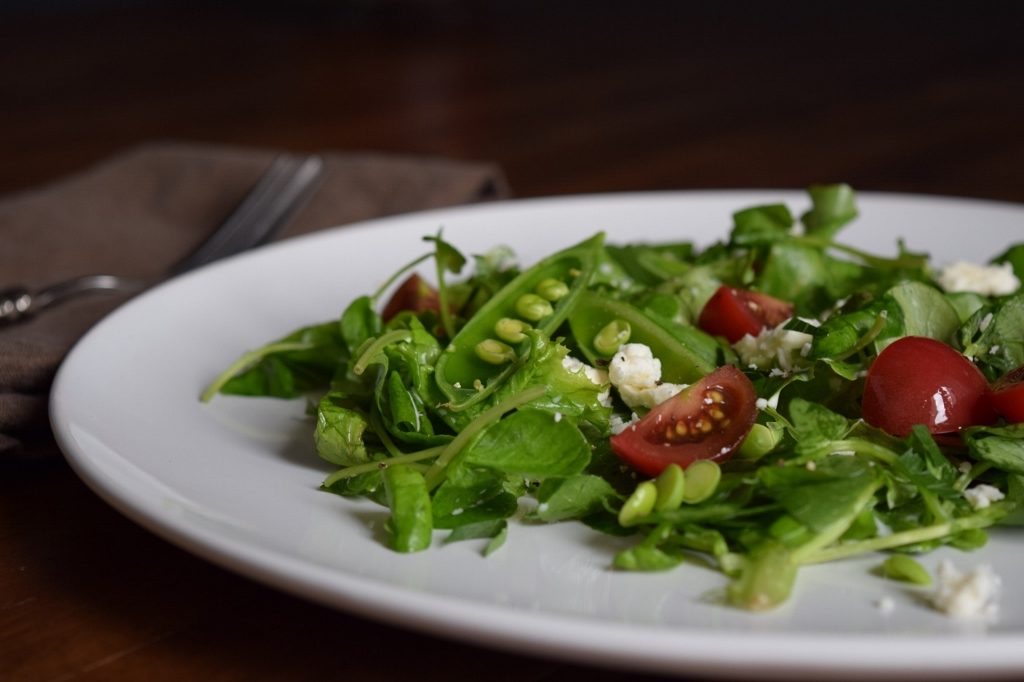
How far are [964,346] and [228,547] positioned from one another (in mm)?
931

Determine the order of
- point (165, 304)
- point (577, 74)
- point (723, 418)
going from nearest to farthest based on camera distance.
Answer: point (723, 418)
point (165, 304)
point (577, 74)

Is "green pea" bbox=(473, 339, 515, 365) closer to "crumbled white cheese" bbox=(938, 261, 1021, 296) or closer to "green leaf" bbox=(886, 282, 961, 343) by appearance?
"green leaf" bbox=(886, 282, 961, 343)

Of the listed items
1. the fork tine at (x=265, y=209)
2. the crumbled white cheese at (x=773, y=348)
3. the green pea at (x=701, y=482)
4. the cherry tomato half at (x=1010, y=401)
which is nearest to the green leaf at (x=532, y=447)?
the green pea at (x=701, y=482)

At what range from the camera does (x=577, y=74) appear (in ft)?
19.1

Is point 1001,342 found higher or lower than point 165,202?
higher

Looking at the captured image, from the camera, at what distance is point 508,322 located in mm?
1487

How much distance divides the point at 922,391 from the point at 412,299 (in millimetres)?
778

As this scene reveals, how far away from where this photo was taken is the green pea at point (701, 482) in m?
1.21

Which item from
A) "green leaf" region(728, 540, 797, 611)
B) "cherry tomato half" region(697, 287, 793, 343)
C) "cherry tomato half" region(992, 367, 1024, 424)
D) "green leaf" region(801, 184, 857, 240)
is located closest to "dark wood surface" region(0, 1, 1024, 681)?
"green leaf" region(728, 540, 797, 611)

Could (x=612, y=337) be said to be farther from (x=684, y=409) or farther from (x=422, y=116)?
(x=422, y=116)

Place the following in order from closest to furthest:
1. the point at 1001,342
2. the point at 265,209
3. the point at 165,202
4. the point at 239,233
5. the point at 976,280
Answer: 1. the point at 1001,342
2. the point at 976,280
3. the point at 239,233
4. the point at 265,209
5. the point at 165,202

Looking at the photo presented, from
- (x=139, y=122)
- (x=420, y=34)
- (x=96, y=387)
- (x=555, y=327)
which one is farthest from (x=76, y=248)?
(x=420, y=34)

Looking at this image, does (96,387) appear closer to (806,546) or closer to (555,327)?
(555,327)

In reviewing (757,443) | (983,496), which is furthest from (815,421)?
(983,496)
